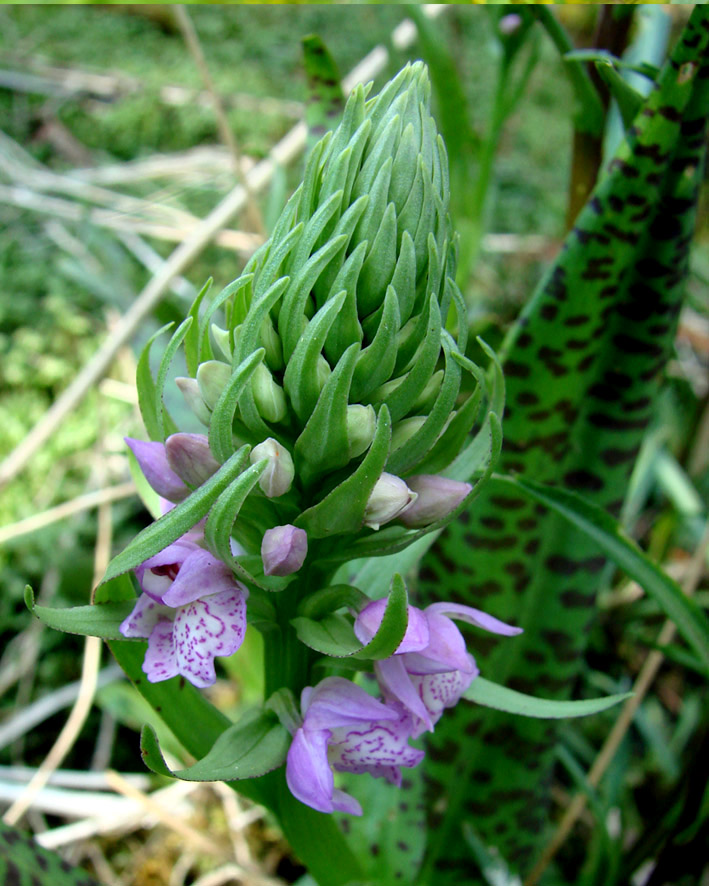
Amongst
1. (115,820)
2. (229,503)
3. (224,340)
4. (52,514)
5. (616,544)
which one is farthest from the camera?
(52,514)

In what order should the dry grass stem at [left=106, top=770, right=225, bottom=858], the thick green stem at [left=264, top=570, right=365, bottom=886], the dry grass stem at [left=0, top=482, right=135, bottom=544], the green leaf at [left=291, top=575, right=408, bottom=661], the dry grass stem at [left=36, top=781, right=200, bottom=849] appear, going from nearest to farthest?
the green leaf at [left=291, top=575, right=408, bottom=661]
the thick green stem at [left=264, top=570, right=365, bottom=886]
the dry grass stem at [left=106, top=770, right=225, bottom=858]
the dry grass stem at [left=36, top=781, right=200, bottom=849]
the dry grass stem at [left=0, top=482, right=135, bottom=544]

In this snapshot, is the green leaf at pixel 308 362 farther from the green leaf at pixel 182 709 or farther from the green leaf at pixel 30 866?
the green leaf at pixel 30 866

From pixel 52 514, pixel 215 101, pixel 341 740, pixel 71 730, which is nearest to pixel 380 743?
pixel 341 740

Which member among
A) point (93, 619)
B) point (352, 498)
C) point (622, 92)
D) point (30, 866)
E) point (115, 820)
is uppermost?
point (622, 92)

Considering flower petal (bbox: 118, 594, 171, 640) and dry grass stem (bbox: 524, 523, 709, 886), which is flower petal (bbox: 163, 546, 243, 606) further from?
dry grass stem (bbox: 524, 523, 709, 886)

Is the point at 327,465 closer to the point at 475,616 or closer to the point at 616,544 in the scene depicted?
the point at 475,616

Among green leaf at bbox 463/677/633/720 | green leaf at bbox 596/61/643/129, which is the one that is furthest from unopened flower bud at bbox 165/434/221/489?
green leaf at bbox 596/61/643/129

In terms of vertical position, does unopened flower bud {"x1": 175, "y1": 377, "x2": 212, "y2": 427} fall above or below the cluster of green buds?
below
